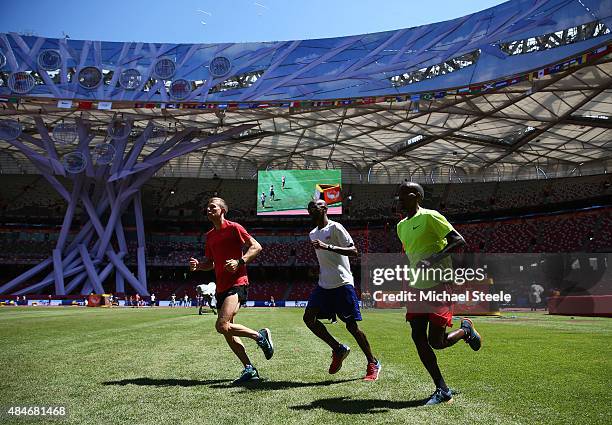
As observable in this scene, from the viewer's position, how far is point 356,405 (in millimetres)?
4457

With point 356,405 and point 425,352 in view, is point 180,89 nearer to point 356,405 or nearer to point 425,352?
point 425,352

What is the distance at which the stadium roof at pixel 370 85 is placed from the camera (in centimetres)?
3075

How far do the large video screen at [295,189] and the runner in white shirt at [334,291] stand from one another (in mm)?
34308

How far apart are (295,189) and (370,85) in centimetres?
1011

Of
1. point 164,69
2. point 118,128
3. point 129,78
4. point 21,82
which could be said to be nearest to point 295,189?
point 164,69

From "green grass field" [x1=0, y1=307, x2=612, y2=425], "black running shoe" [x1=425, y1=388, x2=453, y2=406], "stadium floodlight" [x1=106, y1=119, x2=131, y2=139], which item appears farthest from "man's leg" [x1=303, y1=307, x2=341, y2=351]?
"stadium floodlight" [x1=106, y1=119, x2=131, y2=139]

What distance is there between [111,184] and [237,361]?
44.9m

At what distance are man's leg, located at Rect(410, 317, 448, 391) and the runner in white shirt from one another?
3.75 ft

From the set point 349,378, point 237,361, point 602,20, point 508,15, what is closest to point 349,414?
point 349,378

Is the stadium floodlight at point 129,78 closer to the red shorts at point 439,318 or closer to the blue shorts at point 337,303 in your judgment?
the blue shorts at point 337,303

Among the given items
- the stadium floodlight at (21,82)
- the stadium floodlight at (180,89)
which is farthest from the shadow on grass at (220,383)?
the stadium floodlight at (21,82)

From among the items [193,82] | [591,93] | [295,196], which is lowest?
[295,196]

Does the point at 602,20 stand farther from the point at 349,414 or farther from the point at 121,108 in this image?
the point at 121,108

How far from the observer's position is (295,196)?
1628 inches
